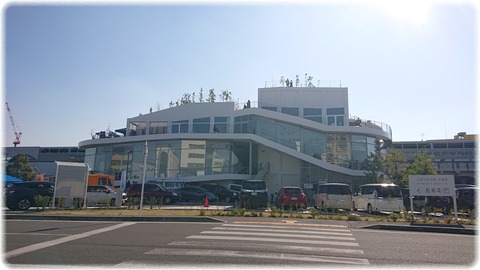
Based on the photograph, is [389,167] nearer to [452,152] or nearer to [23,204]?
[23,204]

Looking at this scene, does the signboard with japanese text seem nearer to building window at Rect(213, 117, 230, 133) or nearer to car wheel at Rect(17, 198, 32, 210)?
car wheel at Rect(17, 198, 32, 210)

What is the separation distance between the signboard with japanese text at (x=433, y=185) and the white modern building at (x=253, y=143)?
18500mm

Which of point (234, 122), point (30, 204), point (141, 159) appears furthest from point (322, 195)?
point (141, 159)

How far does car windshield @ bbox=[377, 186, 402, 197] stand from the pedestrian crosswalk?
8.45m

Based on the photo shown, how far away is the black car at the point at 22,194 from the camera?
19.2 m

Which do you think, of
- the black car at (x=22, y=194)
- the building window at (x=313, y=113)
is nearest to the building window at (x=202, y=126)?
the building window at (x=313, y=113)

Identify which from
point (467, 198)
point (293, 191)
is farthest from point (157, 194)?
point (467, 198)

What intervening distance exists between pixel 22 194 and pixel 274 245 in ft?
56.3

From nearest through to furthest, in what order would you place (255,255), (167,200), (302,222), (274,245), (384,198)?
1. (255,255)
2. (274,245)
3. (302,222)
4. (384,198)
5. (167,200)

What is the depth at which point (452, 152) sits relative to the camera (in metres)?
73.6

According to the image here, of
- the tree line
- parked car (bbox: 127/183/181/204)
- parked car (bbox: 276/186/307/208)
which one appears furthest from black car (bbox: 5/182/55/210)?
the tree line

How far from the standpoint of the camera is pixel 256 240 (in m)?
9.36

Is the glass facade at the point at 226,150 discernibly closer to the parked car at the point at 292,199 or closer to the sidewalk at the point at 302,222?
the parked car at the point at 292,199

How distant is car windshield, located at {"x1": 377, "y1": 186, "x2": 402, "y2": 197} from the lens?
62.1 ft
